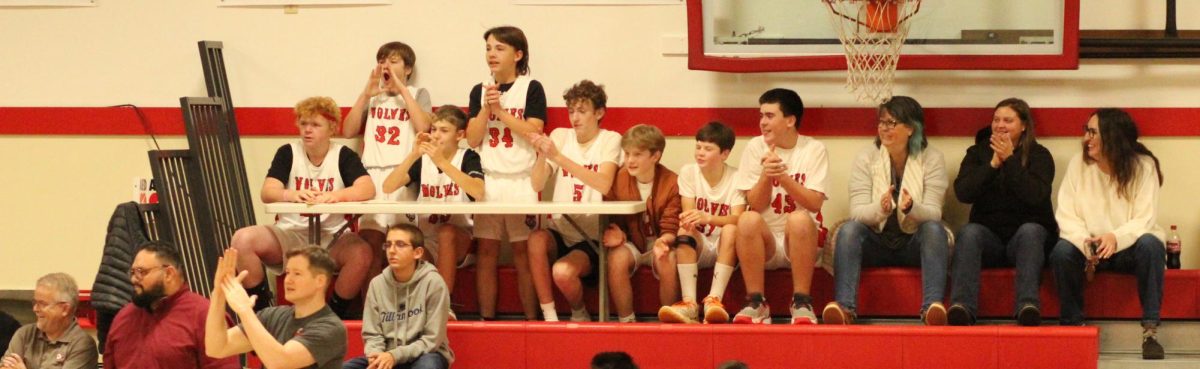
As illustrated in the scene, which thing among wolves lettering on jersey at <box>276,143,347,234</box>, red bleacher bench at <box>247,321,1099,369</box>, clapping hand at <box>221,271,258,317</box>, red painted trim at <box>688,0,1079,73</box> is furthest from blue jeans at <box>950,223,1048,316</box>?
clapping hand at <box>221,271,258,317</box>

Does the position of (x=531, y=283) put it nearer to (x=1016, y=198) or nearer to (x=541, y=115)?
(x=541, y=115)

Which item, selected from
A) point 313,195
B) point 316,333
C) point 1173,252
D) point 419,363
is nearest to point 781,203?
point 1173,252

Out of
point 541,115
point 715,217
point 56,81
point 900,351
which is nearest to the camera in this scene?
point 900,351

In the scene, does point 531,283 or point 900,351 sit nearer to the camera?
→ point 900,351

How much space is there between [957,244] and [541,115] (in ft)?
6.84

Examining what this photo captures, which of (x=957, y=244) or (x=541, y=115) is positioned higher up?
(x=541, y=115)

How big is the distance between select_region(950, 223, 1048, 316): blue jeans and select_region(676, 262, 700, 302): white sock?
1.15m

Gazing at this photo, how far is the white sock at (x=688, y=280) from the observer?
662 centimetres

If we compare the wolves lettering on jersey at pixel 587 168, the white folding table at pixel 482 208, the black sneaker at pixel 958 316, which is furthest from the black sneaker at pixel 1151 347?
the wolves lettering on jersey at pixel 587 168

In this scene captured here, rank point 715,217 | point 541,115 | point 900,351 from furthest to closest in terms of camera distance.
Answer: point 541,115, point 715,217, point 900,351

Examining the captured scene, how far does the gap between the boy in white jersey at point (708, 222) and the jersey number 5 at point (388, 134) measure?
4.97ft

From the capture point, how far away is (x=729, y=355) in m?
6.30

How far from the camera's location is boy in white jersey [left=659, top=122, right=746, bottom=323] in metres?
6.55

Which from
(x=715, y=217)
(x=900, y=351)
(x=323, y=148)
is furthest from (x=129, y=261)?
(x=900, y=351)
